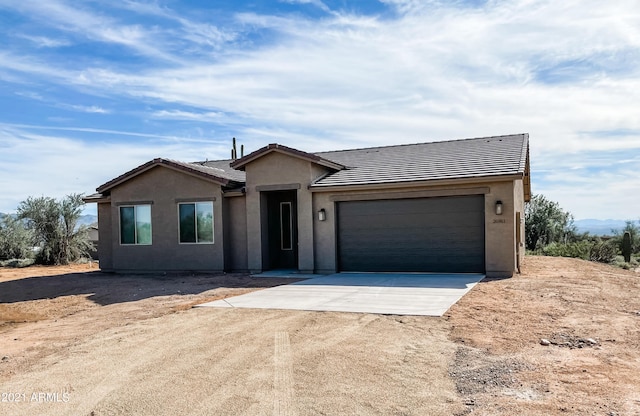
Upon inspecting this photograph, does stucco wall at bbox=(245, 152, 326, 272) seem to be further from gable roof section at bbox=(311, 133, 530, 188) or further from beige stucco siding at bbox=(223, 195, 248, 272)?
gable roof section at bbox=(311, 133, 530, 188)

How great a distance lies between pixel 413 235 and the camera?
15.5 m

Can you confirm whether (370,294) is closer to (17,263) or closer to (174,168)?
(174,168)

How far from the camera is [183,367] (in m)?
6.36

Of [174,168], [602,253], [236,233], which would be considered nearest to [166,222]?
[174,168]

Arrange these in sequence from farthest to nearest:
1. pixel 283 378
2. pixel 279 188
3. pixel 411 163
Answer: pixel 411 163
pixel 279 188
pixel 283 378

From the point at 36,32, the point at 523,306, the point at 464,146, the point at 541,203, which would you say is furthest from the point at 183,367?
the point at 541,203

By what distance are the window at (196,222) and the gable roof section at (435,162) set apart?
3942 mm

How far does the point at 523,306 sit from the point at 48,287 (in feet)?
43.2

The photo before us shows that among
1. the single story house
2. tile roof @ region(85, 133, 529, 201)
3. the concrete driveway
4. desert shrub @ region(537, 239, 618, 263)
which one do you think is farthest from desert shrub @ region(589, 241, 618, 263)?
the concrete driveway

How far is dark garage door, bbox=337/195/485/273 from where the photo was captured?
14805 mm

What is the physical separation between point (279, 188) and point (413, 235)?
4.51 metres

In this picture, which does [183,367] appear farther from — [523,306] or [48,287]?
[48,287]

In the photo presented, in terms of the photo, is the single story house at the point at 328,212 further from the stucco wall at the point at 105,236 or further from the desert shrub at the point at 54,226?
the desert shrub at the point at 54,226

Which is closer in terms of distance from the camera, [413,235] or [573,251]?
[413,235]
